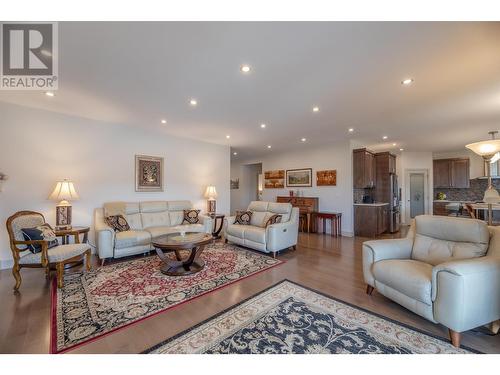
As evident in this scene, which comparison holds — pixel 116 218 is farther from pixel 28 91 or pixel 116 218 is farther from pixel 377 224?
pixel 377 224

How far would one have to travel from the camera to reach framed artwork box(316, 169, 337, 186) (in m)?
6.07

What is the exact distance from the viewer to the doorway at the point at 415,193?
24.8 feet

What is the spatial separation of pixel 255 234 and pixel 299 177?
3.54 metres

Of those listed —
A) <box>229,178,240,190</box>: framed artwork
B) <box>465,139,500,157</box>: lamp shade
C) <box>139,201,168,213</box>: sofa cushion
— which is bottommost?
<box>139,201,168,213</box>: sofa cushion

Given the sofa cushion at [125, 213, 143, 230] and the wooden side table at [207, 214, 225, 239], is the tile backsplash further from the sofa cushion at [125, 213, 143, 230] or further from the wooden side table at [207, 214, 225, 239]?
the sofa cushion at [125, 213, 143, 230]

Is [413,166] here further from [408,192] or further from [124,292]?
[124,292]

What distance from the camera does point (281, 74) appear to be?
245 cm

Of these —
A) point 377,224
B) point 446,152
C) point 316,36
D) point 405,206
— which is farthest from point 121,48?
point 446,152

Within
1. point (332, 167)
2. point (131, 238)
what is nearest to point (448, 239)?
point (332, 167)

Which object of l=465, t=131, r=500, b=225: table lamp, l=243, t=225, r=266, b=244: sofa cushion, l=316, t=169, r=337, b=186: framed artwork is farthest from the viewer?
l=316, t=169, r=337, b=186: framed artwork

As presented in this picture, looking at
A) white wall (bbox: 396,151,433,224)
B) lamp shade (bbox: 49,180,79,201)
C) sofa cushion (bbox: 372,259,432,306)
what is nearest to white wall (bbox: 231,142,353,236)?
white wall (bbox: 396,151,433,224)

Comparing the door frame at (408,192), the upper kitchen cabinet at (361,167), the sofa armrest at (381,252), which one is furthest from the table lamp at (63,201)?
the door frame at (408,192)

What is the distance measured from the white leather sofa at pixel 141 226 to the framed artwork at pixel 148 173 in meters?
0.45

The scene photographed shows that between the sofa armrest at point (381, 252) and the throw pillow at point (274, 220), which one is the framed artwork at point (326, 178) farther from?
the sofa armrest at point (381, 252)
